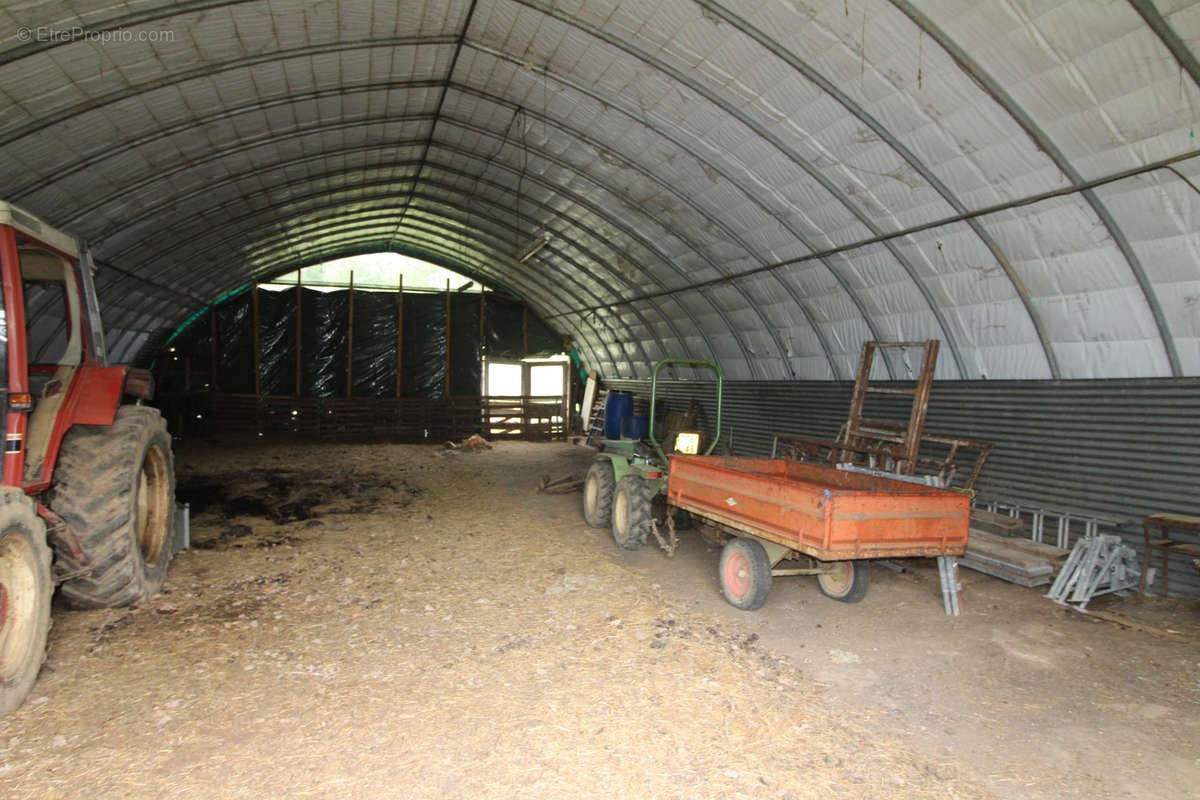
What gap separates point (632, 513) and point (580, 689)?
3.32 m

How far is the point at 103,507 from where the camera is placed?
4453 mm

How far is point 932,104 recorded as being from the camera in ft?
19.9

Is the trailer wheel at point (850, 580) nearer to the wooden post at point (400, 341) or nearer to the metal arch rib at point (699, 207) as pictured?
the metal arch rib at point (699, 207)

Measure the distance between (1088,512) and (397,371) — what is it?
17.0 meters

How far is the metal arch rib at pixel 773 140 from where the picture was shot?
719cm

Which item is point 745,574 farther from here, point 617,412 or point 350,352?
point 350,352

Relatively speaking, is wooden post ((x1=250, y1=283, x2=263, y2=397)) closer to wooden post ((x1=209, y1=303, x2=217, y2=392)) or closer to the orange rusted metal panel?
wooden post ((x1=209, y1=303, x2=217, y2=392))

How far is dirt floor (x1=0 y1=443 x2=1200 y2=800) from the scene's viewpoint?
10.6 ft

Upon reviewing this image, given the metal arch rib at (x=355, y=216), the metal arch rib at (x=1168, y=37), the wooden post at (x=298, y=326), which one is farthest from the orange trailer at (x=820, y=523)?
the wooden post at (x=298, y=326)

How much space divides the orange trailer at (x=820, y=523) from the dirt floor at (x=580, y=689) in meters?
0.28

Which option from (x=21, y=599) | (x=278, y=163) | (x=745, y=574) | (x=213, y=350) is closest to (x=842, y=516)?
(x=745, y=574)

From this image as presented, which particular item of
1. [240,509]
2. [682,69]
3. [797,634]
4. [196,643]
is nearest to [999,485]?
[797,634]

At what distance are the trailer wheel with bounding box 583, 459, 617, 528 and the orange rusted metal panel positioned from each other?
2557 mm

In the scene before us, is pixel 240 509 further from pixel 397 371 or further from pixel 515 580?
pixel 397 371
